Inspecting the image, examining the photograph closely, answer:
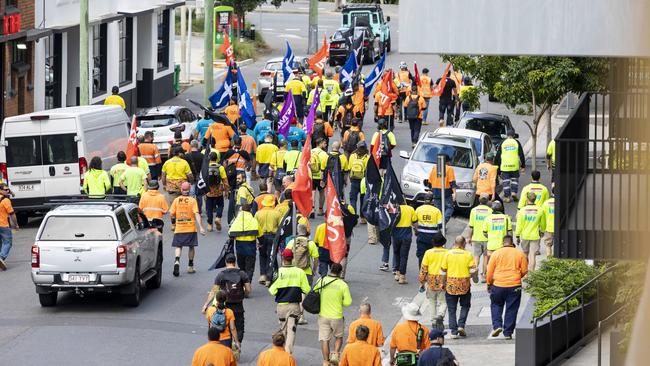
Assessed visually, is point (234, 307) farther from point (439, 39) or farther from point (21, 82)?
point (21, 82)

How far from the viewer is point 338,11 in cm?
8356

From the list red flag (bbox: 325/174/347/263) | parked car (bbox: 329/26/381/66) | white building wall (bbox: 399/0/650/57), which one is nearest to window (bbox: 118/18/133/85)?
parked car (bbox: 329/26/381/66)

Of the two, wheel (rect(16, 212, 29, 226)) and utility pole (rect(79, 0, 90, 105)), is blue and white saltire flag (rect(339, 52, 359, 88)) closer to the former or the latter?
utility pole (rect(79, 0, 90, 105))

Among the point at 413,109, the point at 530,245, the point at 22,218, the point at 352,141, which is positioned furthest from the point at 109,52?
the point at 530,245

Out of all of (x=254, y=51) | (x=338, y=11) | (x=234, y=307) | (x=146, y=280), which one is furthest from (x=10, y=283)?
(x=338, y=11)

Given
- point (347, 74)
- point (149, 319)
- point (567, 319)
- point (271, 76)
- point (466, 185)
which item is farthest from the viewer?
point (271, 76)

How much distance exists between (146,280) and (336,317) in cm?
483

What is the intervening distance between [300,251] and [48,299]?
3961mm

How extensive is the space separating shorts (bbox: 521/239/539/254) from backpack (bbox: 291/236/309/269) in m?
4.75

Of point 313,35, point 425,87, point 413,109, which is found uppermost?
point 313,35

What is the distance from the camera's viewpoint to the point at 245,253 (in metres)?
22.1

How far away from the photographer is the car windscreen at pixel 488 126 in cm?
3428

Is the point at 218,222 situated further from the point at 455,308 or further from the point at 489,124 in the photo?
the point at 489,124

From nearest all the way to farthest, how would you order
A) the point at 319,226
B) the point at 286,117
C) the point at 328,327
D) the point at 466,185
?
the point at 328,327 → the point at 319,226 → the point at 466,185 → the point at 286,117
